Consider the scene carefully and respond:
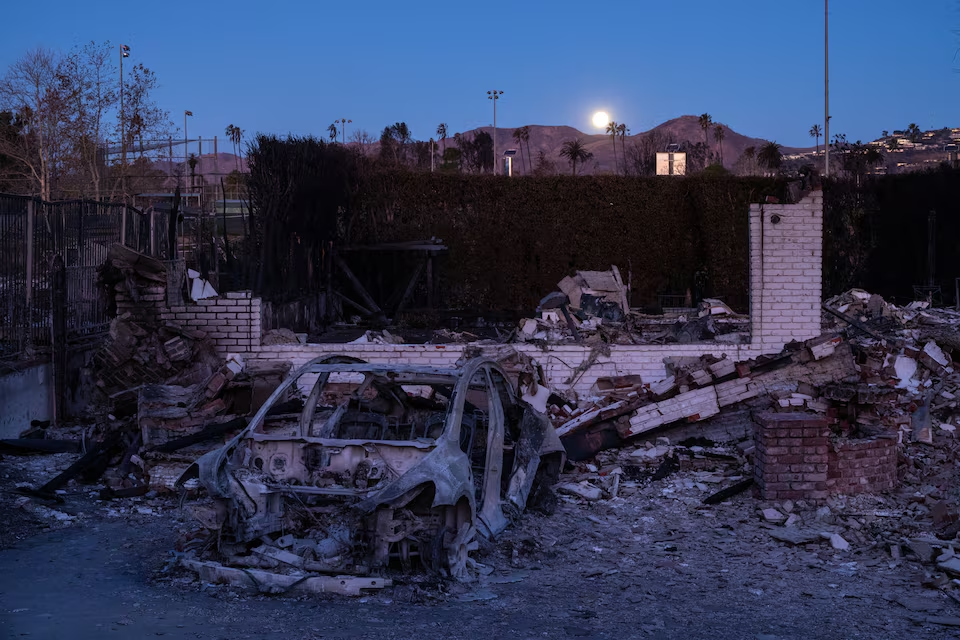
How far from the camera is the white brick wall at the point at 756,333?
11.4m

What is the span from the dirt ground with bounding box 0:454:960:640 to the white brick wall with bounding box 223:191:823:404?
3540 millimetres

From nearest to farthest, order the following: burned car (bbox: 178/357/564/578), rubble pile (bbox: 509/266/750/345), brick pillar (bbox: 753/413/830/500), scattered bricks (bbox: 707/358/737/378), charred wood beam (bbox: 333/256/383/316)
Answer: burned car (bbox: 178/357/564/578), brick pillar (bbox: 753/413/830/500), scattered bricks (bbox: 707/358/737/378), rubble pile (bbox: 509/266/750/345), charred wood beam (bbox: 333/256/383/316)

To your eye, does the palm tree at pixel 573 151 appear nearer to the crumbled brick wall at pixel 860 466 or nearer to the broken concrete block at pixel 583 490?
the broken concrete block at pixel 583 490

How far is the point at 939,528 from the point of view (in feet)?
23.2

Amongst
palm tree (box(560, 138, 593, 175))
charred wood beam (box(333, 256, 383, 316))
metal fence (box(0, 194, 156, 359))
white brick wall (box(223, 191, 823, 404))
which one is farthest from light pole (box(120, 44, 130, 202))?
palm tree (box(560, 138, 593, 175))

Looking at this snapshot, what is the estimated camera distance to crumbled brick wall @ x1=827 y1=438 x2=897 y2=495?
8.16 metres

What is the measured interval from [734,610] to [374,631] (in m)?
2.21

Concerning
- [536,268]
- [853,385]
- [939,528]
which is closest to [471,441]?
[939,528]

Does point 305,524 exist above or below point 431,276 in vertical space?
below

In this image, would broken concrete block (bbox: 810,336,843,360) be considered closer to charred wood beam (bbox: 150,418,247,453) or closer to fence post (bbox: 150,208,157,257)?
charred wood beam (bbox: 150,418,247,453)

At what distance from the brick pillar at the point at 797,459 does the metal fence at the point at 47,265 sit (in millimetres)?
8395

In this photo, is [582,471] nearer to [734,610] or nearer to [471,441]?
[471,441]

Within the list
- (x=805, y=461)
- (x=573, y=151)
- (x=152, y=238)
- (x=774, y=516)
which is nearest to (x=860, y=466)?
A: (x=805, y=461)

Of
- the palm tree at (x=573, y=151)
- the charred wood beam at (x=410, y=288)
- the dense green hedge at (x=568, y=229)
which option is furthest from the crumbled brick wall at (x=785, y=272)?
the palm tree at (x=573, y=151)
